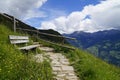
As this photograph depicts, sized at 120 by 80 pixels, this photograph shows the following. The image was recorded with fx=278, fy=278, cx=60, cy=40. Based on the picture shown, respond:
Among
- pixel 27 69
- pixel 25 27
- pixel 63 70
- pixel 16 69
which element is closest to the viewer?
pixel 27 69

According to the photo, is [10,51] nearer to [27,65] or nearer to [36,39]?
[27,65]

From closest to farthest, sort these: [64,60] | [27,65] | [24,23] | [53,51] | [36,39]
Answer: [27,65] → [64,60] → [53,51] → [36,39] → [24,23]

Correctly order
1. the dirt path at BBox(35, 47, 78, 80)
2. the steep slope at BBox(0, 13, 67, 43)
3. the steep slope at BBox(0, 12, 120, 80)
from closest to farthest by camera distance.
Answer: the steep slope at BBox(0, 12, 120, 80), the dirt path at BBox(35, 47, 78, 80), the steep slope at BBox(0, 13, 67, 43)

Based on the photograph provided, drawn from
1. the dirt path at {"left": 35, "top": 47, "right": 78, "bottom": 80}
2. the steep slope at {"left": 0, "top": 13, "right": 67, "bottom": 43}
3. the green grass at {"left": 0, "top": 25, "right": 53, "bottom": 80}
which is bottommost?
the dirt path at {"left": 35, "top": 47, "right": 78, "bottom": 80}

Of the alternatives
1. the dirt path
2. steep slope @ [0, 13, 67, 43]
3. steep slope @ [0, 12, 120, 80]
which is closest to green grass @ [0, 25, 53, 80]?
steep slope @ [0, 12, 120, 80]

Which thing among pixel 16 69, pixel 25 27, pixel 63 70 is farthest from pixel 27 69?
pixel 25 27

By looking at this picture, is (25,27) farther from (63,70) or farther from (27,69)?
(27,69)

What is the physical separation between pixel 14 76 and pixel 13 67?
736 mm

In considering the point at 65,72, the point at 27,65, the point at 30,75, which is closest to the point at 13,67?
the point at 27,65

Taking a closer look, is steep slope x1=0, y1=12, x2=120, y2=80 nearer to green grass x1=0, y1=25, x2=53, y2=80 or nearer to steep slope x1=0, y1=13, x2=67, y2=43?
green grass x1=0, y1=25, x2=53, y2=80

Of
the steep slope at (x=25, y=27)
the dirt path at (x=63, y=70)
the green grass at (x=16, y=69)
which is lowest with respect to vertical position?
the dirt path at (x=63, y=70)

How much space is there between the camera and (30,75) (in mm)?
9273

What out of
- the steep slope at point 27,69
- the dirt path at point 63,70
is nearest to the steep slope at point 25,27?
Result: the dirt path at point 63,70

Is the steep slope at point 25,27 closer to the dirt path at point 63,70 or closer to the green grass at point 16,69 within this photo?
the dirt path at point 63,70
